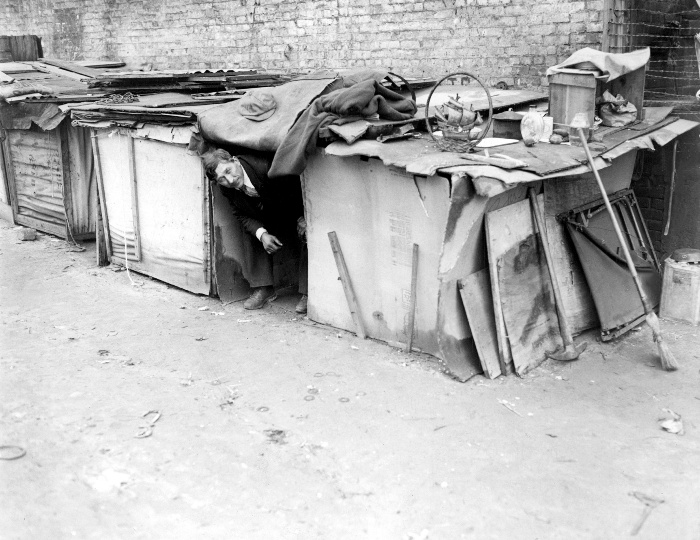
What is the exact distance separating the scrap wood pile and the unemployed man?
2.87 meters

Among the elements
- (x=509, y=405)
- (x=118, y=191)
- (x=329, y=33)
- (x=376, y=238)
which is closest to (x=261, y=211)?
(x=376, y=238)

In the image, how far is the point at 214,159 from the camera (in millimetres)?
6336

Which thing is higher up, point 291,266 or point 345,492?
point 291,266

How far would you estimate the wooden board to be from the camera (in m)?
5.39

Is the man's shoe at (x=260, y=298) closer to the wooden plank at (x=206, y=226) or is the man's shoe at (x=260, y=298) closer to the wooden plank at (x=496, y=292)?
the wooden plank at (x=206, y=226)

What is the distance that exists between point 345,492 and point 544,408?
5.37 ft

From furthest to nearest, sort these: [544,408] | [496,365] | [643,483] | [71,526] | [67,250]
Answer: [67,250], [496,365], [544,408], [643,483], [71,526]

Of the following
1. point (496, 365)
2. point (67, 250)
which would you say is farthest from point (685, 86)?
point (67, 250)

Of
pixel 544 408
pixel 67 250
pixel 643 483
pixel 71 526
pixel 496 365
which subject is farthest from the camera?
pixel 67 250

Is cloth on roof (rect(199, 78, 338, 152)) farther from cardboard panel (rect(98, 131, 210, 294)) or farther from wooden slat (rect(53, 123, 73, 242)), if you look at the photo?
wooden slat (rect(53, 123, 73, 242))

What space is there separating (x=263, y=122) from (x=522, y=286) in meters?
2.62

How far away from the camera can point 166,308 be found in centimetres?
713

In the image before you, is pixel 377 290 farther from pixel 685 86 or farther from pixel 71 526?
pixel 685 86

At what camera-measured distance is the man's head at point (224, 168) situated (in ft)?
20.7
